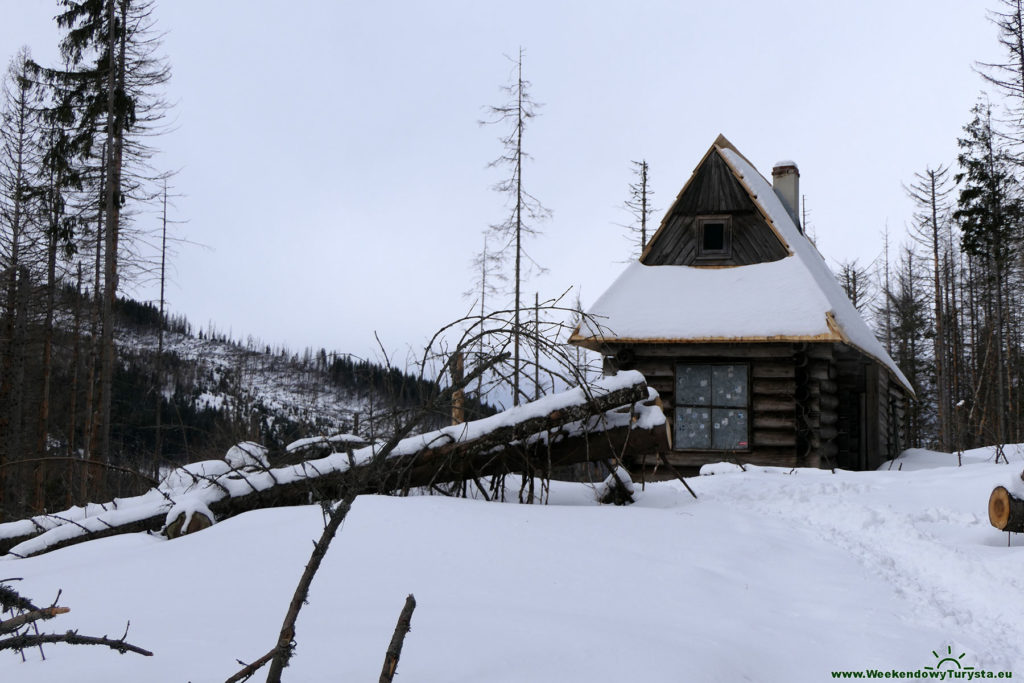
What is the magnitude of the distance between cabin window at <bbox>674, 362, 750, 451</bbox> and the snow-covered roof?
93cm

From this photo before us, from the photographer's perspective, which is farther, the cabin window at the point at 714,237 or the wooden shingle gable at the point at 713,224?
the cabin window at the point at 714,237

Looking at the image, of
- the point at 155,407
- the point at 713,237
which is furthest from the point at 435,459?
the point at 155,407

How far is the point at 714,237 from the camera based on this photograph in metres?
13.7

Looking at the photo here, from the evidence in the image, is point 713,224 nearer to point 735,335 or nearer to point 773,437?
point 735,335

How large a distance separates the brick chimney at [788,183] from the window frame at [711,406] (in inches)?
283

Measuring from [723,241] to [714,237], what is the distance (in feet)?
0.94

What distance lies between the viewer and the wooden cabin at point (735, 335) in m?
11.6

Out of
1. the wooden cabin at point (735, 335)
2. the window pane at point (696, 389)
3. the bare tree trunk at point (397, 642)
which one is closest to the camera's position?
the bare tree trunk at point (397, 642)

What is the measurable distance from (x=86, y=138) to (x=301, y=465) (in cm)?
1728

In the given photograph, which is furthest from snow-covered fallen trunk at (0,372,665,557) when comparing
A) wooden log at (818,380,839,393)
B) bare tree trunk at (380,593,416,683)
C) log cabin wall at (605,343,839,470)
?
wooden log at (818,380,839,393)

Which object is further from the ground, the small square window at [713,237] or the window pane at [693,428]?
the small square window at [713,237]

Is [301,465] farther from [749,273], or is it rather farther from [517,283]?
[517,283]

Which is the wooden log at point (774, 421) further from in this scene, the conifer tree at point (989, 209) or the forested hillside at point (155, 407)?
the conifer tree at point (989, 209)

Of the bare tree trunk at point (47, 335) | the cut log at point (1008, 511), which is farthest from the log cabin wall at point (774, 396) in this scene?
the bare tree trunk at point (47, 335)
